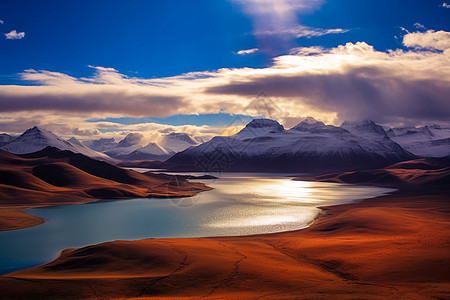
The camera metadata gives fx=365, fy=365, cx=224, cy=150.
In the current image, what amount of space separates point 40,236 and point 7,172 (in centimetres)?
7978

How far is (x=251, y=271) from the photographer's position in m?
35.2

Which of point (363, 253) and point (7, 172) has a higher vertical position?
point (7, 172)

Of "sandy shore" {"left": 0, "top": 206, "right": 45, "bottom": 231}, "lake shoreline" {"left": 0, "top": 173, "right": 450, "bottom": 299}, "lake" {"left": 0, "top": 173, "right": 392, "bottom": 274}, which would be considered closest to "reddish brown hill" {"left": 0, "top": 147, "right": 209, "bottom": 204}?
"lake" {"left": 0, "top": 173, "right": 392, "bottom": 274}

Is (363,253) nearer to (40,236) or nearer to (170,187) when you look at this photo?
(40,236)

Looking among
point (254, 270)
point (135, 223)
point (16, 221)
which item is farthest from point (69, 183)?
point (254, 270)

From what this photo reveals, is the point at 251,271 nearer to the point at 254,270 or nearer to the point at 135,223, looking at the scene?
the point at 254,270

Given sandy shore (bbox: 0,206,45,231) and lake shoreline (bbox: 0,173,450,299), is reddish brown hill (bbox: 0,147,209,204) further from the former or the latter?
lake shoreline (bbox: 0,173,450,299)

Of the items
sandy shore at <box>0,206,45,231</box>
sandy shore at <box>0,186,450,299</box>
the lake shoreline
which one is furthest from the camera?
sandy shore at <box>0,206,45,231</box>

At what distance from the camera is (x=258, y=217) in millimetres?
81438

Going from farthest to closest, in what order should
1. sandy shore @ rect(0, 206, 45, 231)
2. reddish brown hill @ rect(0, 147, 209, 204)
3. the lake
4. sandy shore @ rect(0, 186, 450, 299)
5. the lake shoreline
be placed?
reddish brown hill @ rect(0, 147, 209, 204)
sandy shore @ rect(0, 206, 45, 231)
the lake
the lake shoreline
sandy shore @ rect(0, 186, 450, 299)

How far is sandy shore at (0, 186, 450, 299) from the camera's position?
28953 mm

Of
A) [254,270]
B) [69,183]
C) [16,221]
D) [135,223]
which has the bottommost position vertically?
[135,223]

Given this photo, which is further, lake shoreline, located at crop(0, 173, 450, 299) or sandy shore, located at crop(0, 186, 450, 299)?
lake shoreline, located at crop(0, 173, 450, 299)

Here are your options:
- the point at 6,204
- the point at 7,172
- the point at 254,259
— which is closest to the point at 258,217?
the point at 254,259
